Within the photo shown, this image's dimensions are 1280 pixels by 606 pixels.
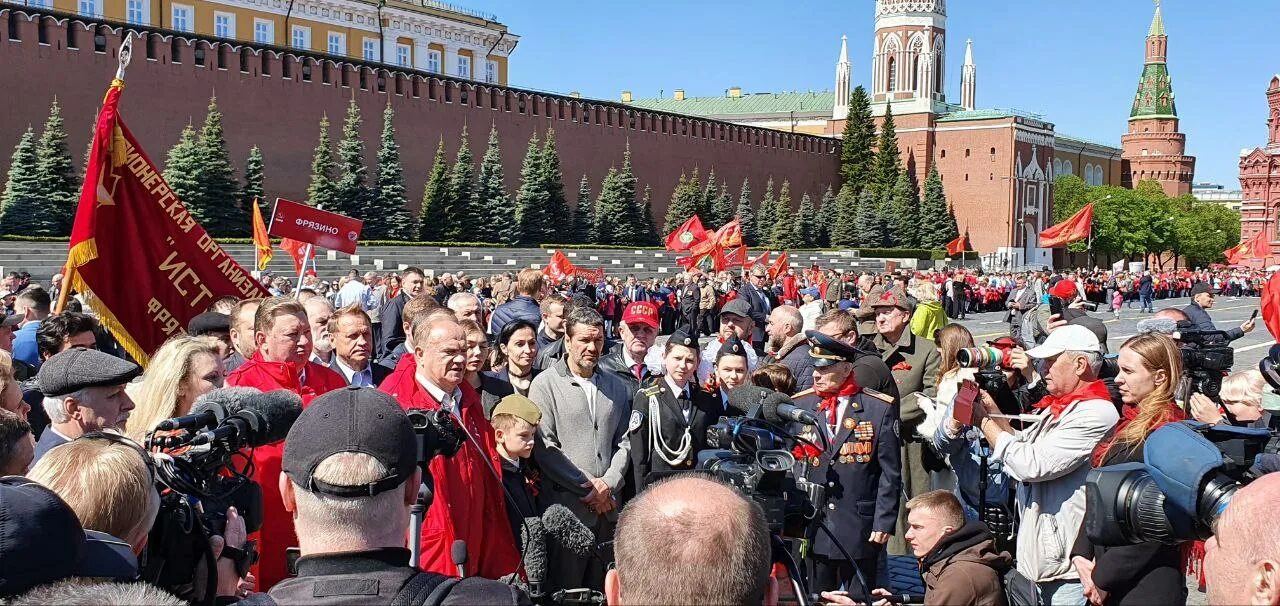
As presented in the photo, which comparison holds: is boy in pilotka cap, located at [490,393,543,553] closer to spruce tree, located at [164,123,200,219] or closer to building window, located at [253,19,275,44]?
spruce tree, located at [164,123,200,219]

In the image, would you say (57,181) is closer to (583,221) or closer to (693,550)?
(583,221)

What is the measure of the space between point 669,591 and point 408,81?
35503 mm

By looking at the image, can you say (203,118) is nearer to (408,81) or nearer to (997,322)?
(408,81)

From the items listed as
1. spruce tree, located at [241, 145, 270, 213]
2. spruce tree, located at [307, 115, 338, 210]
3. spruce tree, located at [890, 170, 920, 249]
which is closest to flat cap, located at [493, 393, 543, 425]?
spruce tree, located at [241, 145, 270, 213]

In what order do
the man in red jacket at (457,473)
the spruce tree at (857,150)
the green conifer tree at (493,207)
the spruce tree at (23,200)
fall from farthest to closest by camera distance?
1. the spruce tree at (857,150)
2. the green conifer tree at (493,207)
3. the spruce tree at (23,200)
4. the man in red jacket at (457,473)

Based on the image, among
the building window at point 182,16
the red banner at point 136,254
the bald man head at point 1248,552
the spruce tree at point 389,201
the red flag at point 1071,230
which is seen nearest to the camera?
the bald man head at point 1248,552

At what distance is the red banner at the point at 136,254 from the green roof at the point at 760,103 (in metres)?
69.3

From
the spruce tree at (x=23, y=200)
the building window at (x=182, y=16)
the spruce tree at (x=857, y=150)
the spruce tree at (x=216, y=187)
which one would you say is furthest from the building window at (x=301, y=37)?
the spruce tree at (x=857, y=150)

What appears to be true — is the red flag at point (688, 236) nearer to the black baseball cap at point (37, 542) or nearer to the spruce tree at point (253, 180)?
the spruce tree at point (253, 180)

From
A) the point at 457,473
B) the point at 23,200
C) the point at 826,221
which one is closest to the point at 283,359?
the point at 457,473

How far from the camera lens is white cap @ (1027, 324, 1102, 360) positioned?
3.77m

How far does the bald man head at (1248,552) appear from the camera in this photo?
1645 millimetres

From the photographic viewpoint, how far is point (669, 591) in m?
1.69

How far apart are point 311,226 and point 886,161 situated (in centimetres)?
5055
